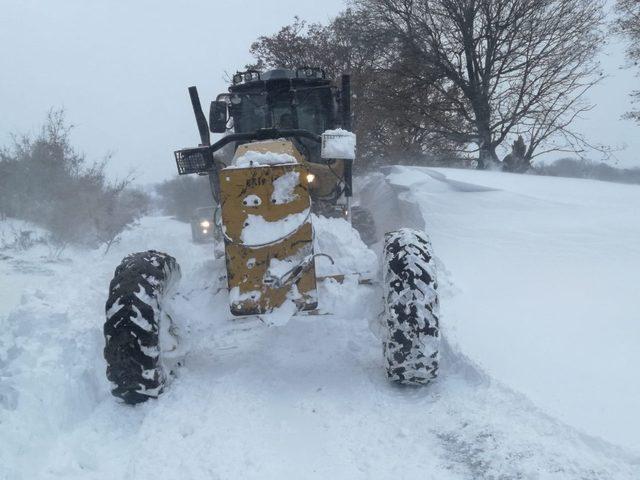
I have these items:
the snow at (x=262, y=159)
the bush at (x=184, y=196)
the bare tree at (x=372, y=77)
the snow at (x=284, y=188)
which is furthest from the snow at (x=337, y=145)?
the bush at (x=184, y=196)

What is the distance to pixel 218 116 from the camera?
660 cm

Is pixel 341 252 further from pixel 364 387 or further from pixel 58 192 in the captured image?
pixel 58 192

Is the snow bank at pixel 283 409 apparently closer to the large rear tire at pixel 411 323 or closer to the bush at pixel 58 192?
the large rear tire at pixel 411 323

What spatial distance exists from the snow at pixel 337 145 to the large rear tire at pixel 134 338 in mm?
1824

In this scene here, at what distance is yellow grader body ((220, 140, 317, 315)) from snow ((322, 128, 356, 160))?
470 millimetres

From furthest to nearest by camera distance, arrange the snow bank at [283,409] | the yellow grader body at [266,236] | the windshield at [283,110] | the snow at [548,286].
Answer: the windshield at [283,110], the yellow grader body at [266,236], the snow at [548,286], the snow bank at [283,409]

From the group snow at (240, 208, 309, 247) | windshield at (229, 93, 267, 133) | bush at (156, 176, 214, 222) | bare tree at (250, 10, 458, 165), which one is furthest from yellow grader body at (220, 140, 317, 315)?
bush at (156, 176, 214, 222)

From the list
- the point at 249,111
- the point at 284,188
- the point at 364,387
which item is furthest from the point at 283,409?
the point at 249,111

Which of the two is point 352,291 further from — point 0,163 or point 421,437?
point 0,163

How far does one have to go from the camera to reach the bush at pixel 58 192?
15555 millimetres

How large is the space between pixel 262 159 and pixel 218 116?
271 centimetres

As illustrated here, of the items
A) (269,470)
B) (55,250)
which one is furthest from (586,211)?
(55,250)

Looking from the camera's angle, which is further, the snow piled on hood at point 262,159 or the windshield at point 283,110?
the windshield at point 283,110

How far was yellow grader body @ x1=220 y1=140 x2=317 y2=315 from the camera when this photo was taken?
3965mm
